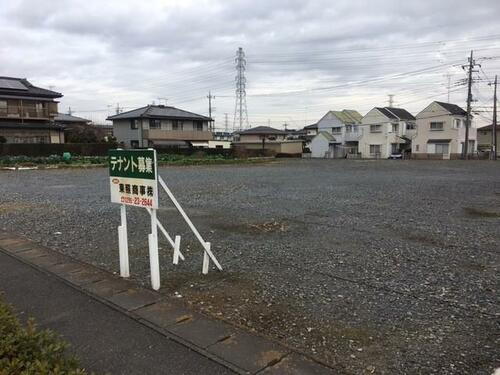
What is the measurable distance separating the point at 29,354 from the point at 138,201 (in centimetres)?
189

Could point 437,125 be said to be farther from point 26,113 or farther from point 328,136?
point 26,113

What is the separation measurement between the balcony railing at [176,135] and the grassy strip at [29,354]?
43502mm

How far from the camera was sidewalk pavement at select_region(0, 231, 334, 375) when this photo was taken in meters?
2.39

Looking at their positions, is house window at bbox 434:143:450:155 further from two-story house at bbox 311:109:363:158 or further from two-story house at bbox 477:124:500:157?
two-story house at bbox 477:124:500:157

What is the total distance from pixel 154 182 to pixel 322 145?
53.1 m

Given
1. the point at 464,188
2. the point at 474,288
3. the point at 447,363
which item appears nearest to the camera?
the point at 447,363

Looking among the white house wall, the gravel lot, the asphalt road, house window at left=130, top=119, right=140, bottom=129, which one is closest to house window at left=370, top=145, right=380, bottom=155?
the white house wall

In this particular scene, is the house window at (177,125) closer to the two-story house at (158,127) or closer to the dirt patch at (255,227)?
the two-story house at (158,127)

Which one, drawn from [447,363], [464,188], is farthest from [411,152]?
[447,363]

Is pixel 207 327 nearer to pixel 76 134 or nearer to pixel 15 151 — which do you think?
pixel 15 151

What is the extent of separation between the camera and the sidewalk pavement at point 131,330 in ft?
7.85

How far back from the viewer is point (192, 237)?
591cm

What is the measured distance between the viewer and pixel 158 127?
45000mm

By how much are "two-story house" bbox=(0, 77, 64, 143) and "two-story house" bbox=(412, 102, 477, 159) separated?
40.1 metres
